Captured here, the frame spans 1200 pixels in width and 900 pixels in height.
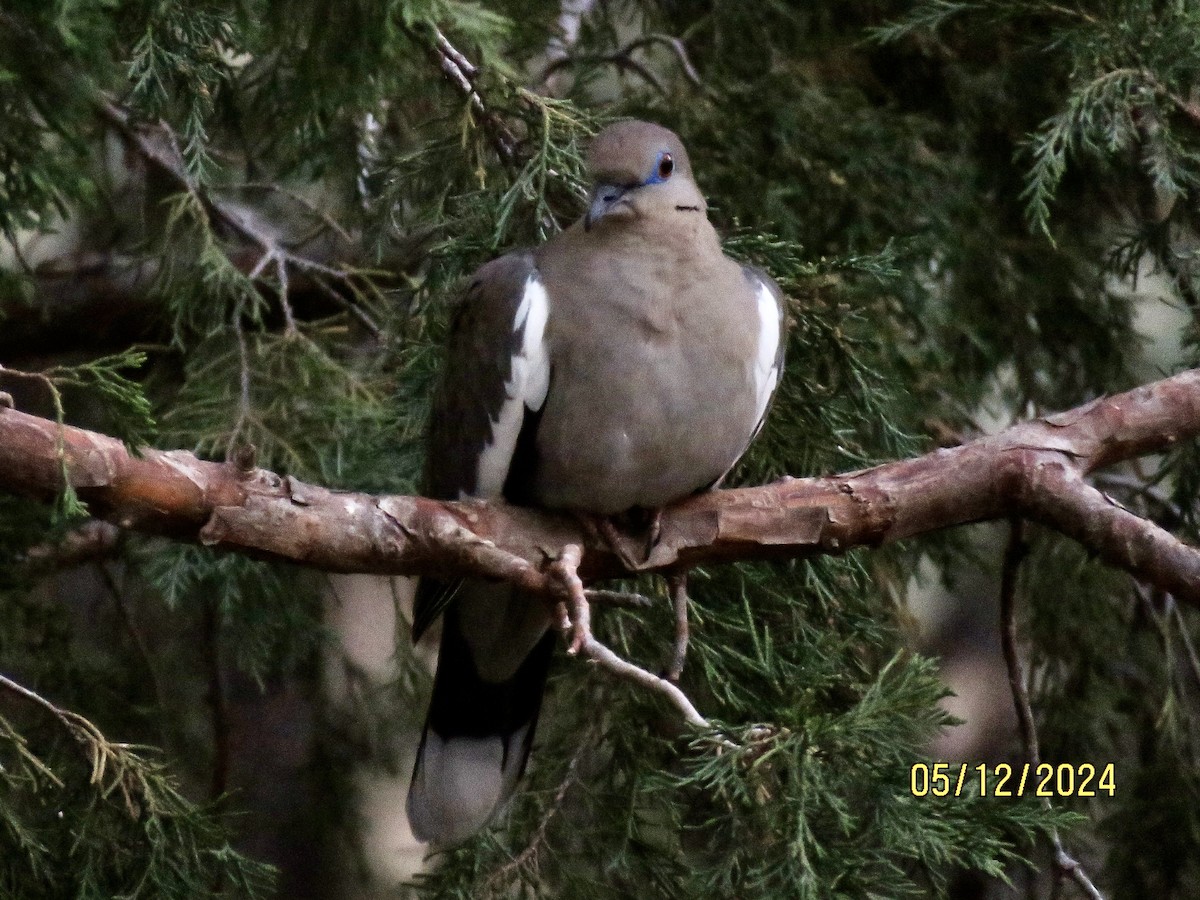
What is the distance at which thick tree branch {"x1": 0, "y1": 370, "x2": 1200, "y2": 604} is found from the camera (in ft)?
6.85

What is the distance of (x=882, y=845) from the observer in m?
2.28

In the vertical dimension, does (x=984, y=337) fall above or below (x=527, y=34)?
below

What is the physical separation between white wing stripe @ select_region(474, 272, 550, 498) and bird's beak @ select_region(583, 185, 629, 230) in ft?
0.47

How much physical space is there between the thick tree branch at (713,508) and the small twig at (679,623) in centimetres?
3

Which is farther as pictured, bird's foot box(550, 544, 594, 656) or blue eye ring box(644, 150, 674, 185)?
blue eye ring box(644, 150, 674, 185)

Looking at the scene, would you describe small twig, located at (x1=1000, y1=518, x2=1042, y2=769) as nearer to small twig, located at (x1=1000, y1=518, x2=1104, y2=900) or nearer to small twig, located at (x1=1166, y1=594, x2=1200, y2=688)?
small twig, located at (x1=1000, y1=518, x2=1104, y2=900)

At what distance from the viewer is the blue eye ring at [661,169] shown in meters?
2.67

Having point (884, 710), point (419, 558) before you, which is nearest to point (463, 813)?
point (419, 558)

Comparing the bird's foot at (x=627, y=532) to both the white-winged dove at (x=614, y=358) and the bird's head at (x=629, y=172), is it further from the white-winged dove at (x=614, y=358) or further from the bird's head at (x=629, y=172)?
the bird's head at (x=629, y=172)

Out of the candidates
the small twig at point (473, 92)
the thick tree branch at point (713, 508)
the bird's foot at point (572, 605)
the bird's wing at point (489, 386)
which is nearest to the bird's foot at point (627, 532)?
the thick tree branch at point (713, 508)

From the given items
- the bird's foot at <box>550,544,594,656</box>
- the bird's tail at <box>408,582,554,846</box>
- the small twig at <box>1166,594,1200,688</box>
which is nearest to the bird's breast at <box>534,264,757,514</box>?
the bird's tail at <box>408,582,554,846</box>

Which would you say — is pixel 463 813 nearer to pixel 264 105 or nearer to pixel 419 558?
pixel 419 558

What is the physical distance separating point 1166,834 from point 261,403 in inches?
87.3
